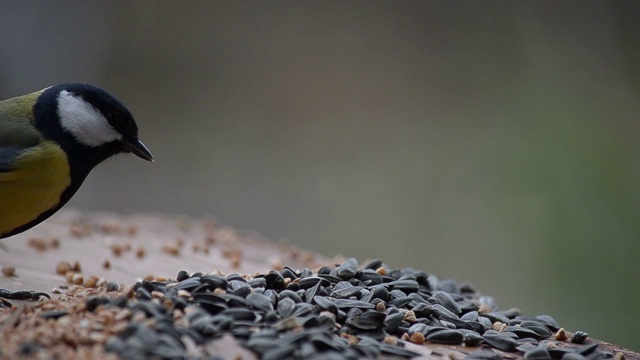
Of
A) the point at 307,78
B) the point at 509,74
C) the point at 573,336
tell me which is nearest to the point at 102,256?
the point at 573,336

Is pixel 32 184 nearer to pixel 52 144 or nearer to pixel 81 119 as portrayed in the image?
pixel 52 144

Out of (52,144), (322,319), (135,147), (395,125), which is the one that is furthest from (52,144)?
(395,125)

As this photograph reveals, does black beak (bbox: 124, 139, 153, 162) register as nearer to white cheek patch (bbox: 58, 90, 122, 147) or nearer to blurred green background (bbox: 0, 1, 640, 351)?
white cheek patch (bbox: 58, 90, 122, 147)

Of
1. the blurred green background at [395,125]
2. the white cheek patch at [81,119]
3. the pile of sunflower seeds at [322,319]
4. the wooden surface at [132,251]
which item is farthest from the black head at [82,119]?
the blurred green background at [395,125]

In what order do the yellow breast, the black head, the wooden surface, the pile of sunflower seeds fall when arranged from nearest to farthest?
the pile of sunflower seeds < the yellow breast < the black head < the wooden surface

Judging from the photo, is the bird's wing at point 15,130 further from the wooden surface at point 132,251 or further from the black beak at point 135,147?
the wooden surface at point 132,251

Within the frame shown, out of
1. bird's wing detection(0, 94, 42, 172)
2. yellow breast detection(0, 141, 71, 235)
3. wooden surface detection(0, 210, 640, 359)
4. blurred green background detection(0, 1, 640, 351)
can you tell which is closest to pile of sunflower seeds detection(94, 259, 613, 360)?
wooden surface detection(0, 210, 640, 359)

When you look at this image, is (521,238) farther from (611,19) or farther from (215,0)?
(215,0)
